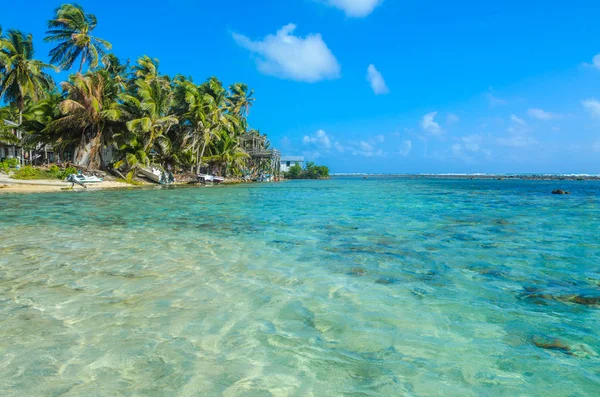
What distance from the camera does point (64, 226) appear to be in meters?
10.9

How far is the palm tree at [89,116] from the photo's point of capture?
33156 mm

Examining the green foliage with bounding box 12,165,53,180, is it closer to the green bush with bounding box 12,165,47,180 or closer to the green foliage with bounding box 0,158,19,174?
the green bush with bounding box 12,165,47,180

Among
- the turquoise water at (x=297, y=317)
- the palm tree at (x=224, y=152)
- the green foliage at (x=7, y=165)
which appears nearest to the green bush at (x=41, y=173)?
the green foliage at (x=7, y=165)

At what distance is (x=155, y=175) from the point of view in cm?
3850

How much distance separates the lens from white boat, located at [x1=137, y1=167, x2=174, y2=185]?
3847cm

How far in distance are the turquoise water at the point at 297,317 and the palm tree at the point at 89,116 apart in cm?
2862

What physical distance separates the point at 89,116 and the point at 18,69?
27.4ft

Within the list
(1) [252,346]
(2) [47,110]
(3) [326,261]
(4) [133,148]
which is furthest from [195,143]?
(1) [252,346]

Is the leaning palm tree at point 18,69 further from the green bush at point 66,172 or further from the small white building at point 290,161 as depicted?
the small white building at point 290,161

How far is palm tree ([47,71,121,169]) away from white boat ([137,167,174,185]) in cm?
373

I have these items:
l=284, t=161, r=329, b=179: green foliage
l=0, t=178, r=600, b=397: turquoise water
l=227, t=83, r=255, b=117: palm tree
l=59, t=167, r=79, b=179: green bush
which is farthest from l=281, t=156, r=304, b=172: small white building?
l=0, t=178, r=600, b=397: turquoise water

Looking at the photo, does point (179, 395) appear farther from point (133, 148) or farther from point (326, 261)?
point (133, 148)

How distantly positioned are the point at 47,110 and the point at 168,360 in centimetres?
3916

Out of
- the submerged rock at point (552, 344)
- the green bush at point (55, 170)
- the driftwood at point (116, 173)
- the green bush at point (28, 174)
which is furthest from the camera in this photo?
the driftwood at point (116, 173)
